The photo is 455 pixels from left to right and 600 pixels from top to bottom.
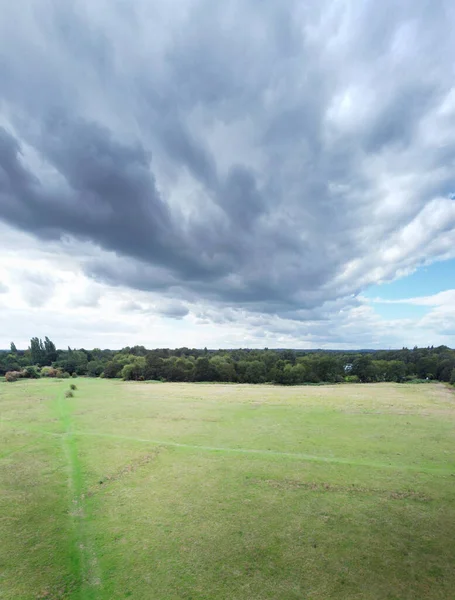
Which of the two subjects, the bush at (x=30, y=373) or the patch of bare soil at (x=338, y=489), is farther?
the bush at (x=30, y=373)

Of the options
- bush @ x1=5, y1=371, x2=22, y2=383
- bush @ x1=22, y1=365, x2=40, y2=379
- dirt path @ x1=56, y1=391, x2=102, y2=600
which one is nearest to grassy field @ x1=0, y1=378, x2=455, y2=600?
dirt path @ x1=56, y1=391, x2=102, y2=600

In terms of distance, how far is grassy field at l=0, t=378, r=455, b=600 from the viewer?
1280 centimetres

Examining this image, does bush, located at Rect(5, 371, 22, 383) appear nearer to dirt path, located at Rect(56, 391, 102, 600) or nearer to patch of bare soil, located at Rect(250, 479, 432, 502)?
dirt path, located at Rect(56, 391, 102, 600)

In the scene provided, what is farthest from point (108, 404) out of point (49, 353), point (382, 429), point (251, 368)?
point (49, 353)

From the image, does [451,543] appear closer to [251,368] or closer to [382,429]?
[382,429]

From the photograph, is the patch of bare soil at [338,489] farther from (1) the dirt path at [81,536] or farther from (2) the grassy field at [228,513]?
(1) the dirt path at [81,536]

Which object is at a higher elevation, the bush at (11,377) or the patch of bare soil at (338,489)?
the bush at (11,377)

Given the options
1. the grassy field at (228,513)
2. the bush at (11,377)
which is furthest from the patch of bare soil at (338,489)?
the bush at (11,377)

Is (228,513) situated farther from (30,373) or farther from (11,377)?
(30,373)

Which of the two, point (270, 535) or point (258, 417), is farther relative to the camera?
point (258, 417)

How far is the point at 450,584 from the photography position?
12.5 m

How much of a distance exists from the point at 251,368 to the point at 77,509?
9375 centimetres

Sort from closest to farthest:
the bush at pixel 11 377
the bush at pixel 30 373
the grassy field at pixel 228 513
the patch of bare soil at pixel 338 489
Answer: the grassy field at pixel 228 513 → the patch of bare soil at pixel 338 489 → the bush at pixel 11 377 → the bush at pixel 30 373

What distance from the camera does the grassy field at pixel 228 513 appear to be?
1280 cm
